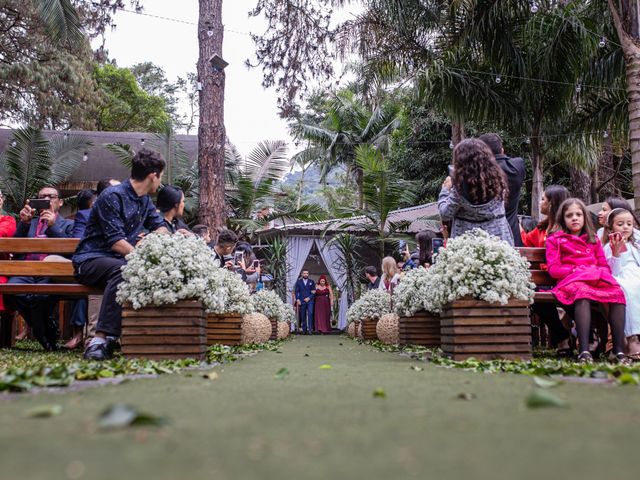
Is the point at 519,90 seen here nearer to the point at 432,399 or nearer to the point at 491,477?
the point at 432,399

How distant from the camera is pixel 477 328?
5.38m

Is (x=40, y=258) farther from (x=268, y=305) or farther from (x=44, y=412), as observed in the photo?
(x=44, y=412)

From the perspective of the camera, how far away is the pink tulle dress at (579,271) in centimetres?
582

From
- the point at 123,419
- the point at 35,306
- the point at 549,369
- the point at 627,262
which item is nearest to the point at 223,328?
the point at 35,306

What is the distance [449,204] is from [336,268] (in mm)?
16072

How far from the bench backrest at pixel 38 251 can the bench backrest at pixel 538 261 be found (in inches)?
175

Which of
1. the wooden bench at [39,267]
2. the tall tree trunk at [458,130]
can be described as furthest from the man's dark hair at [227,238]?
the tall tree trunk at [458,130]

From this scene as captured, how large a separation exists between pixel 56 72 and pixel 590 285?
937 inches

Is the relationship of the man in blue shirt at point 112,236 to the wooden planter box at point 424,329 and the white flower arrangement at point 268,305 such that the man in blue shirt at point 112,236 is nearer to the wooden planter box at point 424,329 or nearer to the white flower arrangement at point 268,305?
Result: the wooden planter box at point 424,329

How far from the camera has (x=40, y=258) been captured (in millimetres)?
8234

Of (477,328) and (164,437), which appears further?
(477,328)

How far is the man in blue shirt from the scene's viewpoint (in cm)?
589

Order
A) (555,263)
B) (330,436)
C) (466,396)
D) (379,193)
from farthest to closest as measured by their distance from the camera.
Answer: (379,193)
(555,263)
(466,396)
(330,436)

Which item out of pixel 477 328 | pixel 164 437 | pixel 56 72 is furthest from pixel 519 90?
pixel 56 72
